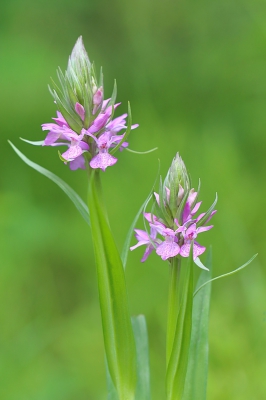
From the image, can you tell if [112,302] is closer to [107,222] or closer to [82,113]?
[107,222]

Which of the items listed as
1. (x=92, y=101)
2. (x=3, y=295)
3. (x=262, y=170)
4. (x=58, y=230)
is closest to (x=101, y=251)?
(x=92, y=101)

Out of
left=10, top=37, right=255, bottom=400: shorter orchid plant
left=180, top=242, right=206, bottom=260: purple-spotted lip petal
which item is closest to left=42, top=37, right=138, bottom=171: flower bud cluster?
left=10, top=37, right=255, bottom=400: shorter orchid plant

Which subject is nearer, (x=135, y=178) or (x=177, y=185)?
(x=177, y=185)

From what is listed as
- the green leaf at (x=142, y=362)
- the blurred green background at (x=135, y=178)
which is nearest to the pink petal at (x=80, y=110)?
the green leaf at (x=142, y=362)

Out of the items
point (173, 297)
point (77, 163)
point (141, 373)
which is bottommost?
point (141, 373)

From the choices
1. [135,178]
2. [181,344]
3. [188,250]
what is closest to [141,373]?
[181,344]

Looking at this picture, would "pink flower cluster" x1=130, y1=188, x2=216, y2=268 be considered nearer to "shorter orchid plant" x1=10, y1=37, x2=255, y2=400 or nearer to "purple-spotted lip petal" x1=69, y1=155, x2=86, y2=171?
"shorter orchid plant" x1=10, y1=37, x2=255, y2=400
